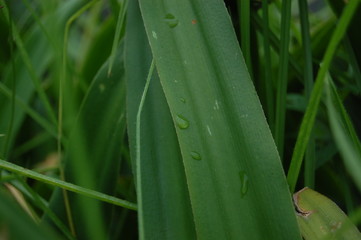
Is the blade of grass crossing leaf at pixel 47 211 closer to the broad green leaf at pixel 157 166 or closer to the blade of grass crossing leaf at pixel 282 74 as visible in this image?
the broad green leaf at pixel 157 166

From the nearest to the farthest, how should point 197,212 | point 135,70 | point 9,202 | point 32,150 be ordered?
point 9,202 → point 197,212 → point 135,70 → point 32,150

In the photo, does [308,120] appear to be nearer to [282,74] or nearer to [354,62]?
[282,74]

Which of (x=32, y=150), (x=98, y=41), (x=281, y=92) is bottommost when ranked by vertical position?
(x=32, y=150)

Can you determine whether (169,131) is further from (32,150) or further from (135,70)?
(32,150)

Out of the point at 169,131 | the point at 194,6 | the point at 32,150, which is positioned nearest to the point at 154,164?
the point at 169,131

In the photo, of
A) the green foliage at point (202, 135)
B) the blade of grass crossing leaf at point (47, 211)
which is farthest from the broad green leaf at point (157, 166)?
the blade of grass crossing leaf at point (47, 211)
